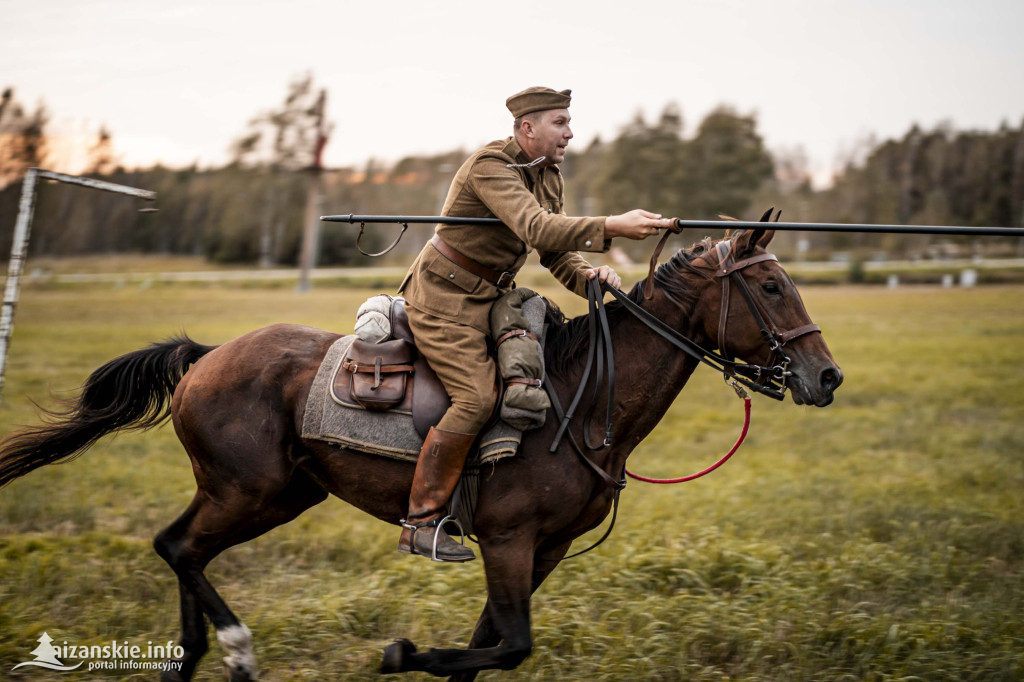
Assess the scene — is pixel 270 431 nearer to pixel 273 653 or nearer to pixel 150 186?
pixel 273 653

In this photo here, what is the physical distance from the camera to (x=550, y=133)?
13.4 feet

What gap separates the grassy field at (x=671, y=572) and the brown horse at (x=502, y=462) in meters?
0.87

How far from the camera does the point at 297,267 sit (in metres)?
→ 48.4

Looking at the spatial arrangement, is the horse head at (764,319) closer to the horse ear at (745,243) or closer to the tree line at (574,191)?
the horse ear at (745,243)

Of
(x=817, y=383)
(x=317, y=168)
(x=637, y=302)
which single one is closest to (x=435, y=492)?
(x=637, y=302)

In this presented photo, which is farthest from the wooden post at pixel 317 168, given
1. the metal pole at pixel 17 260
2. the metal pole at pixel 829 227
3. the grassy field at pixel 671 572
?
the metal pole at pixel 829 227

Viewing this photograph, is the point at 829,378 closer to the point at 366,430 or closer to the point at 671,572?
the point at 366,430

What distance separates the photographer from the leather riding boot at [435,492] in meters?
3.95

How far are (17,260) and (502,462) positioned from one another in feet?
11.4

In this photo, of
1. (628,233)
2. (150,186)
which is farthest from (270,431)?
(150,186)

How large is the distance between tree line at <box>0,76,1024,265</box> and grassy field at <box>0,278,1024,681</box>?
3001cm

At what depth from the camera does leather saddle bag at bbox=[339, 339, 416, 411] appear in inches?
163

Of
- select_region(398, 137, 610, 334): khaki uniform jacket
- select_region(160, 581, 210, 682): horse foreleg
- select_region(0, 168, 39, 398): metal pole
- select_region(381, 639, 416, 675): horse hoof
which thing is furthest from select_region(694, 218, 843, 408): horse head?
select_region(0, 168, 39, 398): metal pole

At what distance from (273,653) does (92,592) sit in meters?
1.64
